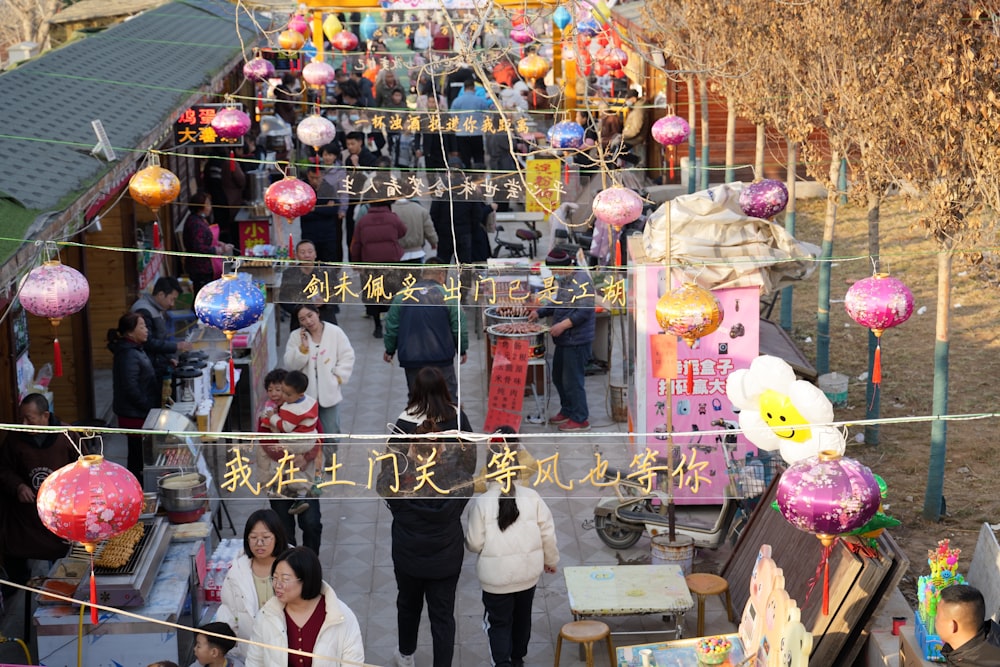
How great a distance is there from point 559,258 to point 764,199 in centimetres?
335

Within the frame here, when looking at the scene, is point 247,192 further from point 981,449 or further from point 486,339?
point 981,449

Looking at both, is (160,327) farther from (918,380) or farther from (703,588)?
(918,380)

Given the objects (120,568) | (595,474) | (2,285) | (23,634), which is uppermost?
(2,285)

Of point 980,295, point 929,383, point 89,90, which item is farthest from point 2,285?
point 980,295

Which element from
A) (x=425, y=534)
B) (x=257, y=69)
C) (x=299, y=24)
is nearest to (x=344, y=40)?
(x=299, y=24)

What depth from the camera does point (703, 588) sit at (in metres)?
8.14

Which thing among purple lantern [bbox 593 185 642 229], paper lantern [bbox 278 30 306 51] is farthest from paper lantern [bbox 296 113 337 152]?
paper lantern [bbox 278 30 306 51]

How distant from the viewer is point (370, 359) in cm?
1449

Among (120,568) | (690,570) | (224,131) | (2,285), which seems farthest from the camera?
(224,131)

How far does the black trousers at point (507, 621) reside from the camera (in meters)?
7.67

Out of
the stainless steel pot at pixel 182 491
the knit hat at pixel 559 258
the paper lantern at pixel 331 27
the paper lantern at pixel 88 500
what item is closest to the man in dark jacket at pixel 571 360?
the knit hat at pixel 559 258

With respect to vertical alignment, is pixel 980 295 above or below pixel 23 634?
above

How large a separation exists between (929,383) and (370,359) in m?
5.96

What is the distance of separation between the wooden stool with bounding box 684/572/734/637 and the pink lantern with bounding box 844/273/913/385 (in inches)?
66.0
